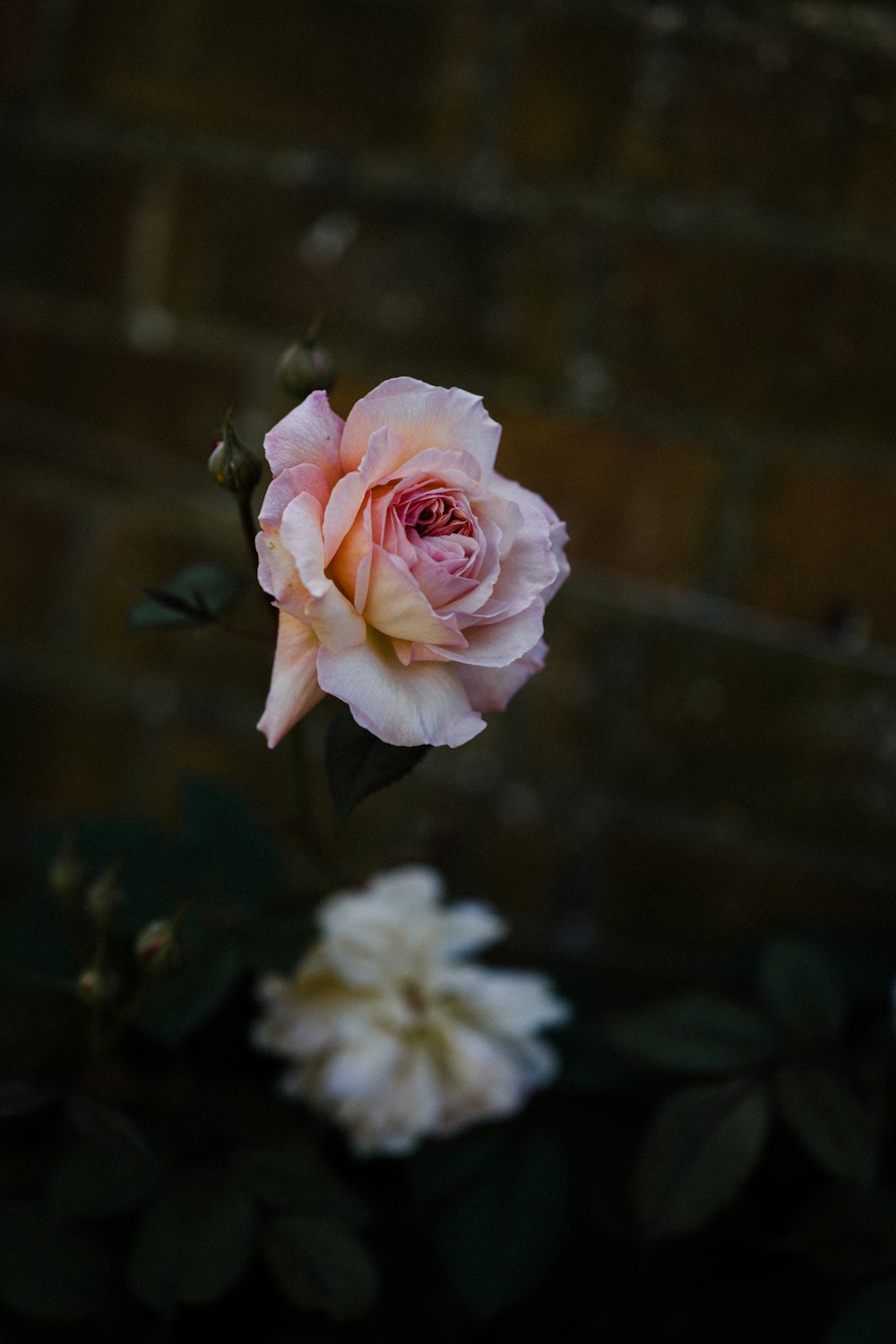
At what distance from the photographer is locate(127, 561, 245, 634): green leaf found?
0.41 meters

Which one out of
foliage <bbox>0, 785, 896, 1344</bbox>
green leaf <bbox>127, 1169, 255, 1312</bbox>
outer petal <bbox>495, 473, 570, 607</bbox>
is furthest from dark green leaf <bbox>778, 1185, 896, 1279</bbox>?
outer petal <bbox>495, 473, 570, 607</bbox>

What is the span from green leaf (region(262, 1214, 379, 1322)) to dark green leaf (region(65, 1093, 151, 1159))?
8cm

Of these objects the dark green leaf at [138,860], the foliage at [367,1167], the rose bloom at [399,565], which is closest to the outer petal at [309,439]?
the rose bloom at [399,565]

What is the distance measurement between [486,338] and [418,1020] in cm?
45

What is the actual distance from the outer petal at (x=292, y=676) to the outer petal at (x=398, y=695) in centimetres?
1

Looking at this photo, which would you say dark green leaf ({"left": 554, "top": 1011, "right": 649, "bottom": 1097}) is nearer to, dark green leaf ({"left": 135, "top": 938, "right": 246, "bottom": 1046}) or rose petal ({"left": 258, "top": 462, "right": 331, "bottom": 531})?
dark green leaf ({"left": 135, "top": 938, "right": 246, "bottom": 1046})

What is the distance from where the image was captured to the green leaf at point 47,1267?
0.44 meters

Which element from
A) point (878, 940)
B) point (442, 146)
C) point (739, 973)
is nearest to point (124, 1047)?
point (739, 973)

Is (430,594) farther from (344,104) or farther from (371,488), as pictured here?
(344,104)

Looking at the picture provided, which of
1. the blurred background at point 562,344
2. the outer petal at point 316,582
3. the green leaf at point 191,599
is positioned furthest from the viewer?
the blurred background at point 562,344

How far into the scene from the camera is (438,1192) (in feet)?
1.83

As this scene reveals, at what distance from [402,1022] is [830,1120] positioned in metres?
0.21

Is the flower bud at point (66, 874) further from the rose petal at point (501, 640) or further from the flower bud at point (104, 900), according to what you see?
the rose petal at point (501, 640)

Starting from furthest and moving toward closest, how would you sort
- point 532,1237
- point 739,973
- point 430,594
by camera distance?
point 739,973
point 532,1237
point 430,594
